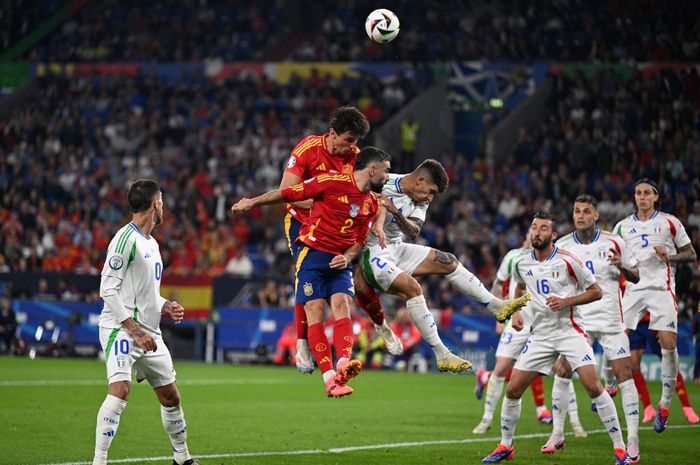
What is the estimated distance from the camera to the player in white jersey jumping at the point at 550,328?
1167 centimetres

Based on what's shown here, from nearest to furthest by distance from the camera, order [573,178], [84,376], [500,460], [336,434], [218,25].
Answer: [500,460] → [336,434] → [84,376] → [573,178] → [218,25]

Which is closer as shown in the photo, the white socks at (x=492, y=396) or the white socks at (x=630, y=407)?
the white socks at (x=630, y=407)

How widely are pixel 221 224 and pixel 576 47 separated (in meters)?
12.2

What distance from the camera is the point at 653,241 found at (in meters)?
14.7

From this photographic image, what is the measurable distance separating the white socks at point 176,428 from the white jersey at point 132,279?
0.75 m

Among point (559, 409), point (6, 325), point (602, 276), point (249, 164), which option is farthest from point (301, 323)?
point (249, 164)

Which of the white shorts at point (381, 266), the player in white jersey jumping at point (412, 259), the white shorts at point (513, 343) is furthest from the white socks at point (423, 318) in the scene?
the white shorts at point (513, 343)

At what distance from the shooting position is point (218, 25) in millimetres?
41562

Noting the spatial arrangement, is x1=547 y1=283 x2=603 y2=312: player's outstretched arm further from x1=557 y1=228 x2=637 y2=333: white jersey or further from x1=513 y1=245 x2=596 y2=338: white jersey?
x1=557 y1=228 x2=637 y2=333: white jersey

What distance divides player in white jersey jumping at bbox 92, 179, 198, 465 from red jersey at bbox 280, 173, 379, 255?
148 centimetres

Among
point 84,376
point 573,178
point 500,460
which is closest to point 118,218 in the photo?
point 84,376

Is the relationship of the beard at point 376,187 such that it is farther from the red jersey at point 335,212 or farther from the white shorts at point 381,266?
the white shorts at point 381,266

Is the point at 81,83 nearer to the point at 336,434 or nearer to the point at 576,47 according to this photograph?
the point at 576,47

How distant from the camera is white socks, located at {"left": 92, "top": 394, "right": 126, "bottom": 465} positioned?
9602mm
